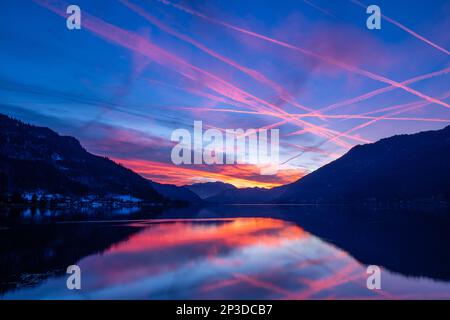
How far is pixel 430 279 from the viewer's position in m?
26.0

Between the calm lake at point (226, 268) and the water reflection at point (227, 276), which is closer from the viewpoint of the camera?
the water reflection at point (227, 276)

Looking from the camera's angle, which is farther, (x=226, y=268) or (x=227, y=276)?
(x=226, y=268)

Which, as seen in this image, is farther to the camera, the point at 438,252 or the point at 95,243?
the point at 95,243

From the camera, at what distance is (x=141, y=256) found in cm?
3834

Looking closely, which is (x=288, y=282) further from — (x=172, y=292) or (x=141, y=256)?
(x=141, y=256)

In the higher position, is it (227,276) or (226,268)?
(227,276)

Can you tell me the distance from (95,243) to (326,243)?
3090 centimetres

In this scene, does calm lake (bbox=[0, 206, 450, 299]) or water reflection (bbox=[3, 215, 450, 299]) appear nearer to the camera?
water reflection (bbox=[3, 215, 450, 299])

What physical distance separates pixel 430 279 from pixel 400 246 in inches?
674
